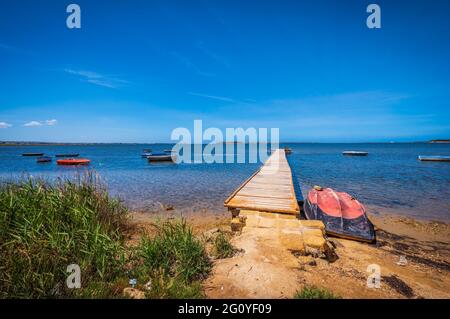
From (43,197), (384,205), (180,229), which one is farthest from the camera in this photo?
(384,205)

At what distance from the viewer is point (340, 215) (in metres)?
7.32

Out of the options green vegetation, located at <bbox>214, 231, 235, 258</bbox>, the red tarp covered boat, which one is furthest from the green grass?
the red tarp covered boat

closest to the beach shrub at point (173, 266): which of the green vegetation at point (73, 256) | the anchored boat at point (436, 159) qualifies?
the green vegetation at point (73, 256)

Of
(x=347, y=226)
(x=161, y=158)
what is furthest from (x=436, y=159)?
(x=161, y=158)

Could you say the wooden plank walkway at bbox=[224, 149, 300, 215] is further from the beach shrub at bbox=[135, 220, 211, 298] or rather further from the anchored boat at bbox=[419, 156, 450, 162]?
the anchored boat at bbox=[419, 156, 450, 162]

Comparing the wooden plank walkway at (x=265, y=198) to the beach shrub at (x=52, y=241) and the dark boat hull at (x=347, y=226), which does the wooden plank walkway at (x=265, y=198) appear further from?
the beach shrub at (x=52, y=241)

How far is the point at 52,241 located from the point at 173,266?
2114 millimetres

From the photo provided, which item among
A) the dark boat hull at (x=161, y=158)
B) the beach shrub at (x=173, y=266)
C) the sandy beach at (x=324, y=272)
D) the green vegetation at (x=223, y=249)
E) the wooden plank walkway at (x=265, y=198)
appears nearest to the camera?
the beach shrub at (x=173, y=266)

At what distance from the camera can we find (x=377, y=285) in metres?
3.61

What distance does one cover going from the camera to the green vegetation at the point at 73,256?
3.08 meters

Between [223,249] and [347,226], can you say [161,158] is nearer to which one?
[347,226]
